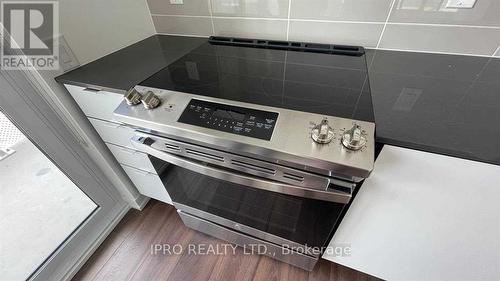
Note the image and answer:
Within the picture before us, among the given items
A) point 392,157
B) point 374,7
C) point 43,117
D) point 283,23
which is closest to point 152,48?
point 43,117

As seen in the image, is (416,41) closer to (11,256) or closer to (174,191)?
(174,191)

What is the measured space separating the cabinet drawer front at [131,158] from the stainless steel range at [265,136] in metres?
0.20

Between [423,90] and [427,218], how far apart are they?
418mm

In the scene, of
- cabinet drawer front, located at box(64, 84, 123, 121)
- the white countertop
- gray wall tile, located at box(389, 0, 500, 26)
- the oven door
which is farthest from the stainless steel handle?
gray wall tile, located at box(389, 0, 500, 26)

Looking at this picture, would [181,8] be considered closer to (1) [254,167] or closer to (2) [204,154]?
(2) [204,154]

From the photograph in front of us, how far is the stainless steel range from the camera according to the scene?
56 centimetres

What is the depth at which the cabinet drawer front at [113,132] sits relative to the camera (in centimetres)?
97

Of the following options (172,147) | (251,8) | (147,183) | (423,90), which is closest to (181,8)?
(251,8)

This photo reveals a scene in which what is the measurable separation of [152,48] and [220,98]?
744mm

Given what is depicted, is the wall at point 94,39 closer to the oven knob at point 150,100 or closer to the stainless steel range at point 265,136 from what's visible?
the stainless steel range at point 265,136

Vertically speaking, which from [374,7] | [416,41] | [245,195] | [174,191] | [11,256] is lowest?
[11,256]

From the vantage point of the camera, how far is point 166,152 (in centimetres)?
77

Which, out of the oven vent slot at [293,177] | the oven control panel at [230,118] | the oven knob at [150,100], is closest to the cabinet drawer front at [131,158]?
the oven knob at [150,100]

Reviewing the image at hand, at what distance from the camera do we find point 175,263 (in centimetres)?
119
